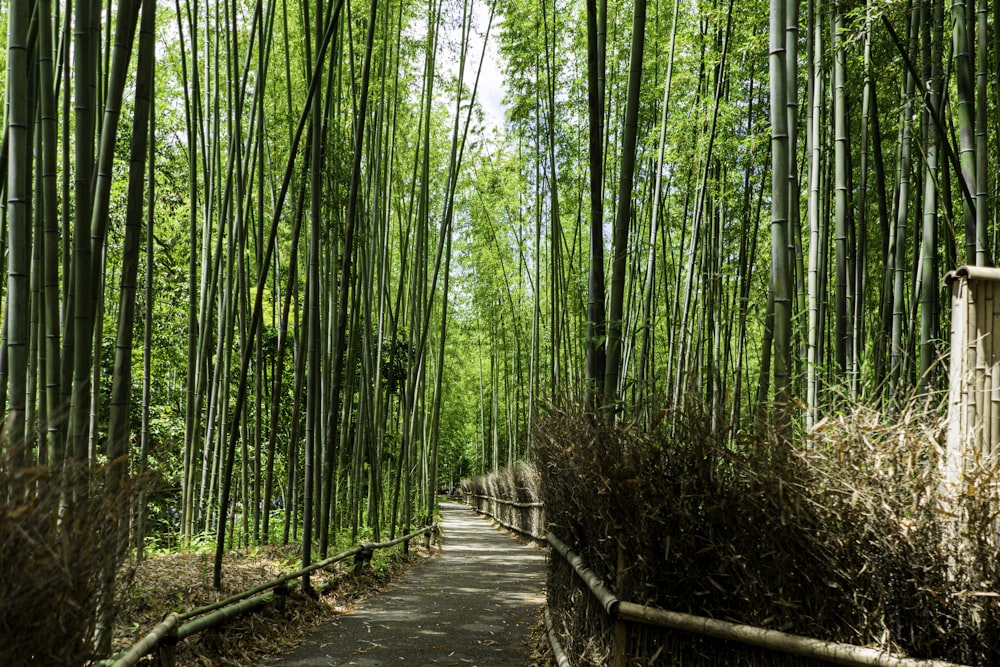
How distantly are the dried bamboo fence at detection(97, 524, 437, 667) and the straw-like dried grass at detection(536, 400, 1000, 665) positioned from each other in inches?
52.9

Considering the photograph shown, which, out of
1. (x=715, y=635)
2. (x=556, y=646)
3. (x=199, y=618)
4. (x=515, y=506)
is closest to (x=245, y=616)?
(x=199, y=618)

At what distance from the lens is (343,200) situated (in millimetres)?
5914

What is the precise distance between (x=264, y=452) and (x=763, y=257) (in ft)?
18.8

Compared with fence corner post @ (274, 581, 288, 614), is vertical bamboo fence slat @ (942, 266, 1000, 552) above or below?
above

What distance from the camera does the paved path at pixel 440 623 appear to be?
374 cm

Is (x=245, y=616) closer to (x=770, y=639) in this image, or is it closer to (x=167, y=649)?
(x=167, y=649)

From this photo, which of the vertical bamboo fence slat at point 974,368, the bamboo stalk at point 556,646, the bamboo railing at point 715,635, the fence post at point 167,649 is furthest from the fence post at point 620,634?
the fence post at point 167,649

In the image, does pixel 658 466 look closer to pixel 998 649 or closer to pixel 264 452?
pixel 998 649

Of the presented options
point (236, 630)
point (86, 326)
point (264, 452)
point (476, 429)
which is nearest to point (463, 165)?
point (264, 452)

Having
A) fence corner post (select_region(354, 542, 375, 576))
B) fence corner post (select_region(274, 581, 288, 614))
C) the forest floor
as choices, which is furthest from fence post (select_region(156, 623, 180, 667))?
fence corner post (select_region(354, 542, 375, 576))

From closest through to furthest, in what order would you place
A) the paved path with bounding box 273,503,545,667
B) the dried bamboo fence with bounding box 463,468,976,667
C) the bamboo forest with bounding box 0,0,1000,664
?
the dried bamboo fence with bounding box 463,468,976,667 < the bamboo forest with bounding box 0,0,1000,664 < the paved path with bounding box 273,503,545,667

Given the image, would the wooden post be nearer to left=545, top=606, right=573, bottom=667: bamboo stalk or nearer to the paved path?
the paved path

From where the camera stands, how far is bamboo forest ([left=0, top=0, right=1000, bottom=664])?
2.50 m

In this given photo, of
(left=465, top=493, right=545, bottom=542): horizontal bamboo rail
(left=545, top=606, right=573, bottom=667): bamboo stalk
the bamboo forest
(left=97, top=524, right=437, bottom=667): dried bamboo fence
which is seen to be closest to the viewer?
(left=97, top=524, right=437, bottom=667): dried bamboo fence
